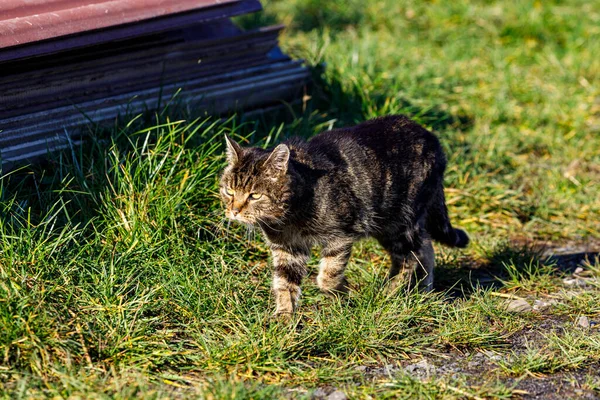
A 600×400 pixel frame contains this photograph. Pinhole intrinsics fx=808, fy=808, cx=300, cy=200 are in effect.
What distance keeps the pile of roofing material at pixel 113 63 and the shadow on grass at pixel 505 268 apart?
1.91 m

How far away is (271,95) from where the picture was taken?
5.91 meters

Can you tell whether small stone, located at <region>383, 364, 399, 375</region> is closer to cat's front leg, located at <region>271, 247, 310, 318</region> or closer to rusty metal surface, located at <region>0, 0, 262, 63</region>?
cat's front leg, located at <region>271, 247, 310, 318</region>

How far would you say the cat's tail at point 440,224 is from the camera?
187 inches

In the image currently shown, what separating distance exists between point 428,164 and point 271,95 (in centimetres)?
168

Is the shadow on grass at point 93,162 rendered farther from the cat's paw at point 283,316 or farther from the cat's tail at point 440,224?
the cat's tail at point 440,224

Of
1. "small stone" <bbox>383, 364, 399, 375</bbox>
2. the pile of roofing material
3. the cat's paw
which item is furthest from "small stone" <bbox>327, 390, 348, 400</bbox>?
the pile of roofing material

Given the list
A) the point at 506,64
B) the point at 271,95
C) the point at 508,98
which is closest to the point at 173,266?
the point at 271,95

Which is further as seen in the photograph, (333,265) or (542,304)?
(542,304)

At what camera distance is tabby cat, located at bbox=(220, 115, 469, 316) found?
4137mm

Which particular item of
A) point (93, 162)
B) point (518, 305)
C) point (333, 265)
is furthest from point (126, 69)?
point (518, 305)

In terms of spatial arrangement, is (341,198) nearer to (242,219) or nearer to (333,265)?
(333,265)

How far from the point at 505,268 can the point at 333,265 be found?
1307mm

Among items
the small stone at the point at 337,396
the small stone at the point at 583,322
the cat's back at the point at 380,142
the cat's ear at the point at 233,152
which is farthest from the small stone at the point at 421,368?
the cat's ear at the point at 233,152

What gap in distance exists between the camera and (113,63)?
504 cm
